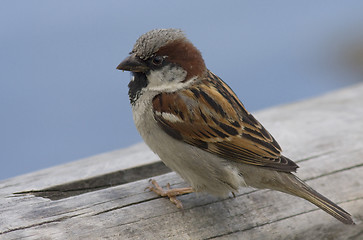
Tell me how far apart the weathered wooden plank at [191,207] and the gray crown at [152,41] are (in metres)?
0.60

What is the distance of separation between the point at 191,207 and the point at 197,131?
338mm

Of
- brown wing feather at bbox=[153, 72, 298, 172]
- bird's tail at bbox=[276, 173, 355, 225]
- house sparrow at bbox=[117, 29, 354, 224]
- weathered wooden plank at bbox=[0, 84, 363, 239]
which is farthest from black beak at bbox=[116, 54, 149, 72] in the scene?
bird's tail at bbox=[276, 173, 355, 225]

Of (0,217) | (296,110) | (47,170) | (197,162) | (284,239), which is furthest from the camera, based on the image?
(296,110)

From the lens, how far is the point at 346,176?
249 centimetres

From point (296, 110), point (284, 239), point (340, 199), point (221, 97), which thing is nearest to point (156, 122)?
point (221, 97)

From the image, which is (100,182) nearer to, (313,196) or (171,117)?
(171,117)

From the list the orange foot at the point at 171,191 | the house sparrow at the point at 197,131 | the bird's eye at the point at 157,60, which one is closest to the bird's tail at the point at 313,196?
the house sparrow at the point at 197,131

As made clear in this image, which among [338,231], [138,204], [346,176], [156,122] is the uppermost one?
[156,122]

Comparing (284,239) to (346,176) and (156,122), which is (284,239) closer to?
(346,176)

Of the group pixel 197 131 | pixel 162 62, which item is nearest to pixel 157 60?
pixel 162 62

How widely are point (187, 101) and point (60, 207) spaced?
2.38 ft

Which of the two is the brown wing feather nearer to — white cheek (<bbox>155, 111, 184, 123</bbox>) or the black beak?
white cheek (<bbox>155, 111, 184, 123</bbox>)

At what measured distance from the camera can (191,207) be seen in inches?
89.6

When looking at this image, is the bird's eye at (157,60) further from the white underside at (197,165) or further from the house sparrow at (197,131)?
the white underside at (197,165)
